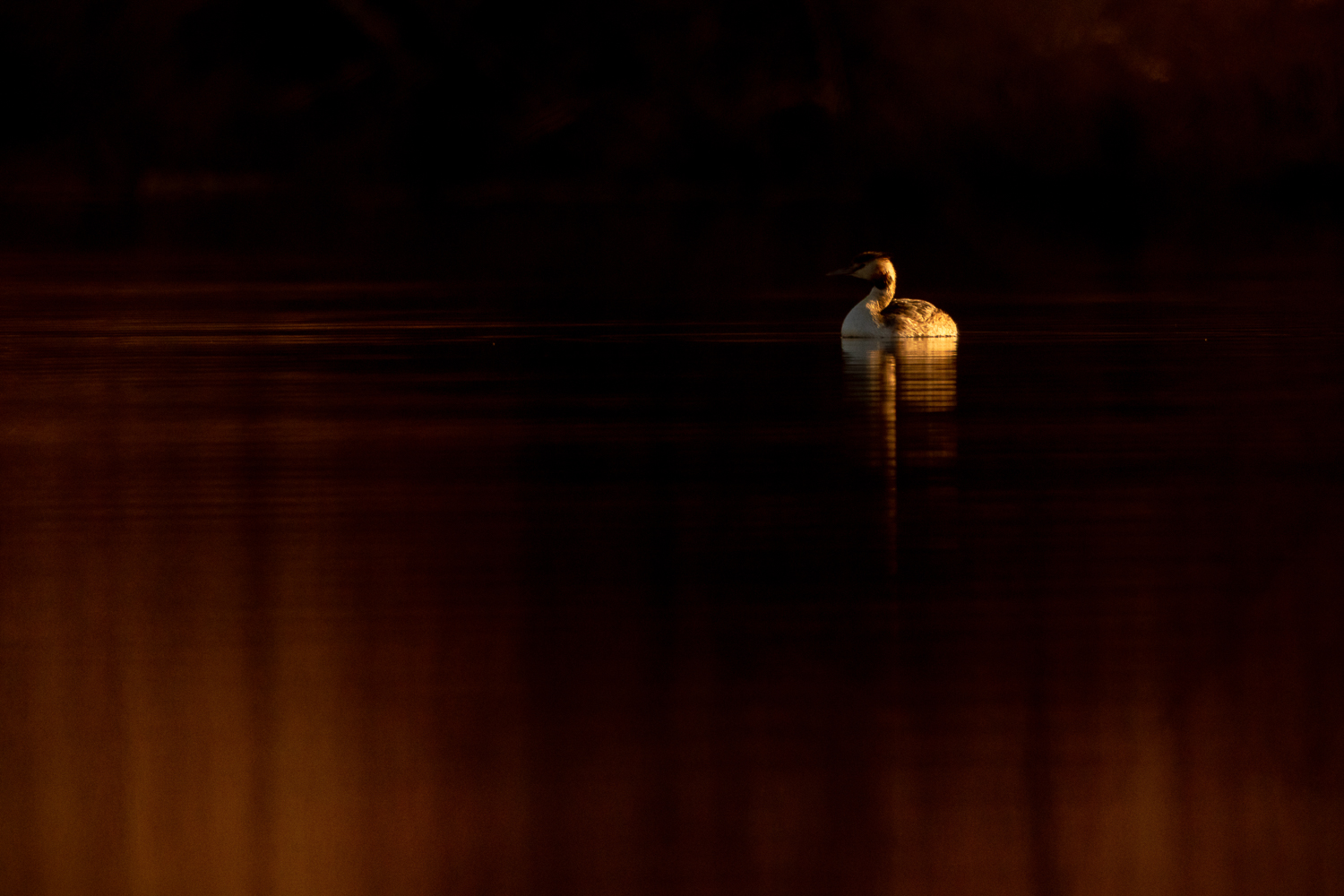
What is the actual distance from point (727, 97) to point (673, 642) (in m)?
33.5

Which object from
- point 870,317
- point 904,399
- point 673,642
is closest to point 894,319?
point 870,317

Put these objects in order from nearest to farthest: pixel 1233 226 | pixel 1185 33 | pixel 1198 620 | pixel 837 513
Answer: pixel 1198 620, pixel 837 513, pixel 1233 226, pixel 1185 33

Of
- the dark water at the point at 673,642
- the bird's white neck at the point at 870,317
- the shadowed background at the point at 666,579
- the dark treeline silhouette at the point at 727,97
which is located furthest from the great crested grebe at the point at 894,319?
the dark treeline silhouette at the point at 727,97

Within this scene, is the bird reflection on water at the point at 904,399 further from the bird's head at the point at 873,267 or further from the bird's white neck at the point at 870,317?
the bird's head at the point at 873,267

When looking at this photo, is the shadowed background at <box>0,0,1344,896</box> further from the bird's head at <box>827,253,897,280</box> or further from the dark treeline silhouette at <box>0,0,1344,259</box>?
the dark treeline silhouette at <box>0,0,1344,259</box>

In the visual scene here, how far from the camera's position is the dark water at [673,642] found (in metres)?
5.93

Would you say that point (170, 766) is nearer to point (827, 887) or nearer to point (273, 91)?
point (827, 887)

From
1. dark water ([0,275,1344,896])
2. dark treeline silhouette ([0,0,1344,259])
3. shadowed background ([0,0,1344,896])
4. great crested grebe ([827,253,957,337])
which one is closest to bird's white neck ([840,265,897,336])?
great crested grebe ([827,253,957,337])

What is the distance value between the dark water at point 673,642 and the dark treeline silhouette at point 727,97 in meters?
27.2

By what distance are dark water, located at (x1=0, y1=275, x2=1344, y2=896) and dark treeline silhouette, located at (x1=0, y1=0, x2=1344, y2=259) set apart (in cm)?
2725

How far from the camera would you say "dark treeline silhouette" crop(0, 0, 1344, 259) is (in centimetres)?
4044

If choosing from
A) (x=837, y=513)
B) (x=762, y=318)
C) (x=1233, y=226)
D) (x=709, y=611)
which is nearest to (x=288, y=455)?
(x=837, y=513)

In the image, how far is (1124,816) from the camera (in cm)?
607

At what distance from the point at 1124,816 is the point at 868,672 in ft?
4.26
